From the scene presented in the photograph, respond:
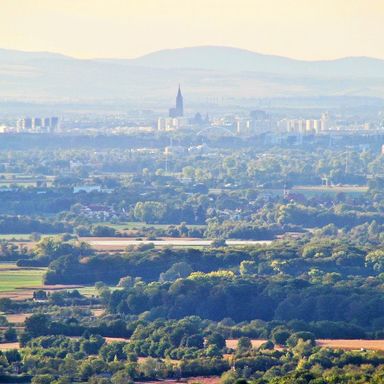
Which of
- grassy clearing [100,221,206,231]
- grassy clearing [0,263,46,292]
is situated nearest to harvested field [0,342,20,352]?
grassy clearing [0,263,46,292]

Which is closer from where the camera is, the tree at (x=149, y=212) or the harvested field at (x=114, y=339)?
the harvested field at (x=114, y=339)

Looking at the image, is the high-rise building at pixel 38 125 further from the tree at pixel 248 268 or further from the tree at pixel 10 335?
the tree at pixel 10 335

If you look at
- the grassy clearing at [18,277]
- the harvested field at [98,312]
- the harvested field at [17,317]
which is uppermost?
the harvested field at [17,317]

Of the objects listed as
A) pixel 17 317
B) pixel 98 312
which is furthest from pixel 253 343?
pixel 98 312

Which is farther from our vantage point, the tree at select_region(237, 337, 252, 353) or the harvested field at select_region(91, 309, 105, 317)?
the harvested field at select_region(91, 309, 105, 317)

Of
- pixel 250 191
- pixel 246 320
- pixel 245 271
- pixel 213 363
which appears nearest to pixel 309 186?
pixel 250 191

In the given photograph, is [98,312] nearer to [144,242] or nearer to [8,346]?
[8,346]

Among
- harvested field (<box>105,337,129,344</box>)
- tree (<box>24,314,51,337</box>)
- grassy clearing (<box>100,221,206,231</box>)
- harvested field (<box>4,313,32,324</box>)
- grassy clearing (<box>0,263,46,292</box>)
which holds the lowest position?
grassy clearing (<box>100,221,206,231</box>)

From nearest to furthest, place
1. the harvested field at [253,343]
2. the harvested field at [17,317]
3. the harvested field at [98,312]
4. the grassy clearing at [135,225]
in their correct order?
the harvested field at [253,343] < the harvested field at [17,317] < the harvested field at [98,312] < the grassy clearing at [135,225]

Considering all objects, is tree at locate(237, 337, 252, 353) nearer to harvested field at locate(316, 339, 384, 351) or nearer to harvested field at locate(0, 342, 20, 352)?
harvested field at locate(316, 339, 384, 351)

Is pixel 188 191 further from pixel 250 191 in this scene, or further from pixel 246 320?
pixel 246 320

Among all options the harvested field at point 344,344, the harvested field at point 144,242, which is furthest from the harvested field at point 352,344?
the harvested field at point 144,242
